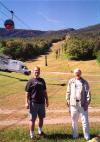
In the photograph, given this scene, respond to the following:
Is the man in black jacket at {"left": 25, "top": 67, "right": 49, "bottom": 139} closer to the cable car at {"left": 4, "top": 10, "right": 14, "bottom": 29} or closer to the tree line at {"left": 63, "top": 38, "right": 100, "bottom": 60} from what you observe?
the cable car at {"left": 4, "top": 10, "right": 14, "bottom": 29}

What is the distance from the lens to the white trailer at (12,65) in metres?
29.3

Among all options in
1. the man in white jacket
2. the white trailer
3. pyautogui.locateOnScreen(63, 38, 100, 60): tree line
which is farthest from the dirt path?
pyautogui.locateOnScreen(63, 38, 100, 60): tree line

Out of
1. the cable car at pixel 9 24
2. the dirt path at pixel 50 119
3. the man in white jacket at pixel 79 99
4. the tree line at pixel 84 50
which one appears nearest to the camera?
the man in white jacket at pixel 79 99

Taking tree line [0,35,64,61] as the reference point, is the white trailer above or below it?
below

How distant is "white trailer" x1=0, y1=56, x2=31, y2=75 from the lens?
29297 millimetres

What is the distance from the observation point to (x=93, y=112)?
39.8 feet

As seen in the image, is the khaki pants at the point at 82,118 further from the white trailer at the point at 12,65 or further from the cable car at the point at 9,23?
the white trailer at the point at 12,65

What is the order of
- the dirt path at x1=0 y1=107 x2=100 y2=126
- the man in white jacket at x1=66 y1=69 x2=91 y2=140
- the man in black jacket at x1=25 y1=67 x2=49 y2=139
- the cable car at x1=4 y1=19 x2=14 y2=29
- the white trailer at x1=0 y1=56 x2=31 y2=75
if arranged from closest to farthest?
the man in white jacket at x1=66 y1=69 x2=91 y2=140 < the man in black jacket at x1=25 y1=67 x2=49 y2=139 < the dirt path at x1=0 y1=107 x2=100 y2=126 < the cable car at x1=4 y1=19 x2=14 y2=29 < the white trailer at x1=0 y1=56 x2=31 y2=75

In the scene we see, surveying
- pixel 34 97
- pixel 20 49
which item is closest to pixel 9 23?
pixel 34 97

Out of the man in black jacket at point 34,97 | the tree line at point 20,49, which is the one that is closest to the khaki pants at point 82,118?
the man in black jacket at point 34,97

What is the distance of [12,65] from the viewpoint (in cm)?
2942

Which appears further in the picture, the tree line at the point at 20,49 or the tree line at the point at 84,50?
the tree line at the point at 84,50

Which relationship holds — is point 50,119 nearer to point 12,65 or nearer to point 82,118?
point 82,118

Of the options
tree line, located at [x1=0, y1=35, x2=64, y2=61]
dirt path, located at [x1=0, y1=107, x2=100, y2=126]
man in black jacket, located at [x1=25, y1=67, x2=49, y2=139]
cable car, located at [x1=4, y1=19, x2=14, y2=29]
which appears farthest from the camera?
tree line, located at [x1=0, y1=35, x2=64, y2=61]
